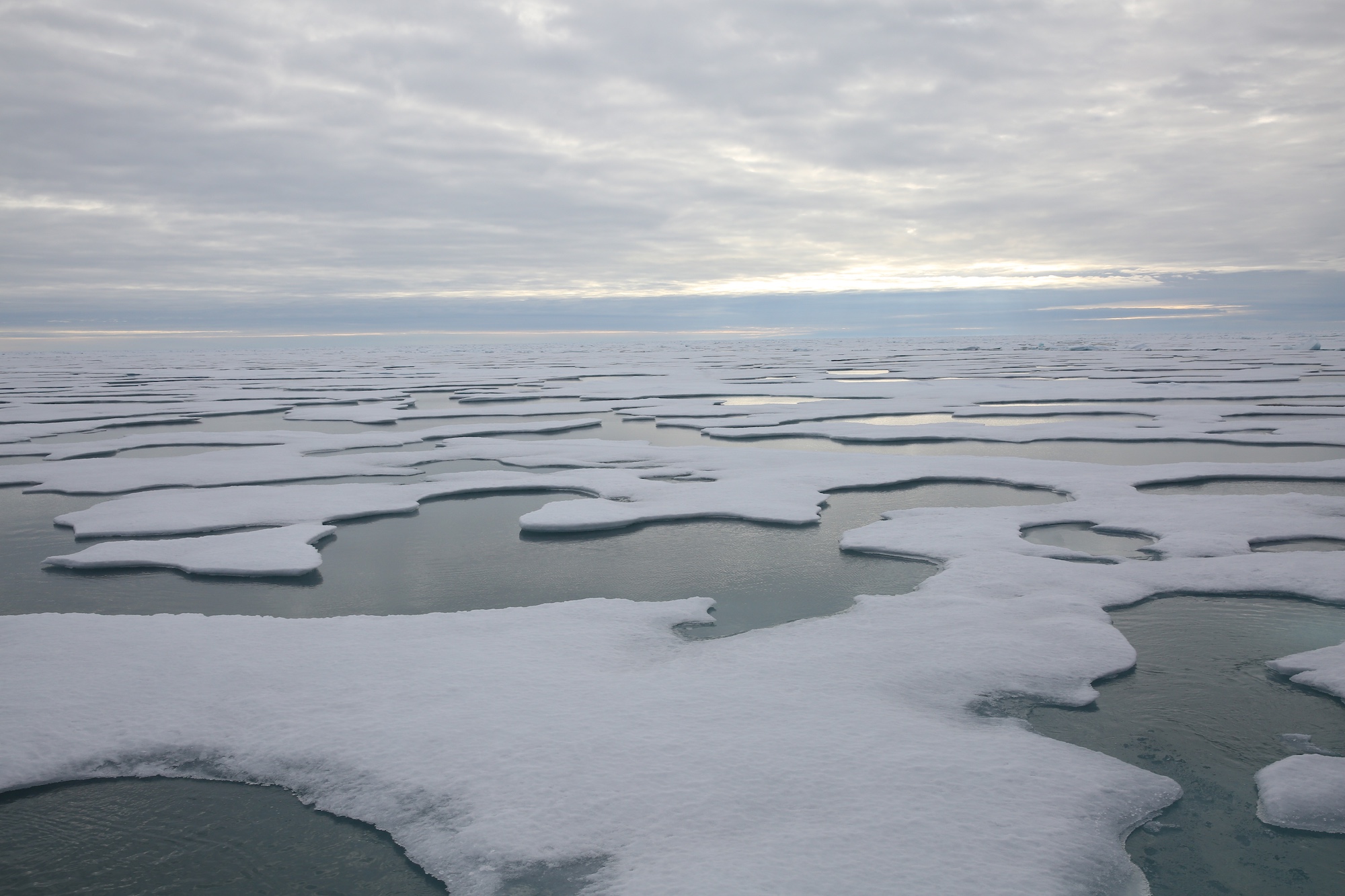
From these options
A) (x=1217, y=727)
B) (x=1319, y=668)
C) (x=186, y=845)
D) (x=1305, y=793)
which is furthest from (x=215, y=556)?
(x=1319, y=668)

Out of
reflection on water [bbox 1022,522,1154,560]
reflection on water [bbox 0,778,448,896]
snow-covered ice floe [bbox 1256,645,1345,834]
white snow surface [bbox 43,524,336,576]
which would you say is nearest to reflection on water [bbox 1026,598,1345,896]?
snow-covered ice floe [bbox 1256,645,1345,834]

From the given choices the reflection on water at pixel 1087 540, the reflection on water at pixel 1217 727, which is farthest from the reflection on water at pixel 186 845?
the reflection on water at pixel 1087 540

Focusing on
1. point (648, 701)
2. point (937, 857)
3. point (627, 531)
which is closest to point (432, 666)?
point (648, 701)

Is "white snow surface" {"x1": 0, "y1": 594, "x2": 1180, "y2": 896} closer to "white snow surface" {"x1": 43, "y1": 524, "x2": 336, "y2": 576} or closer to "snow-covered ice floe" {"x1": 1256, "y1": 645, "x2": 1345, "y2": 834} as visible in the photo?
"snow-covered ice floe" {"x1": 1256, "y1": 645, "x2": 1345, "y2": 834}

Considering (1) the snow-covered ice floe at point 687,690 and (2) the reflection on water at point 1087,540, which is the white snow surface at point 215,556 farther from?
(2) the reflection on water at point 1087,540

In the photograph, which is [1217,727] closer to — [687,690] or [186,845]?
[687,690]

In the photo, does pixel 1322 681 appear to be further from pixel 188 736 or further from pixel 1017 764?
pixel 188 736

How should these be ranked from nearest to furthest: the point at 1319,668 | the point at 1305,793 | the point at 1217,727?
the point at 1305,793 → the point at 1217,727 → the point at 1319,668
